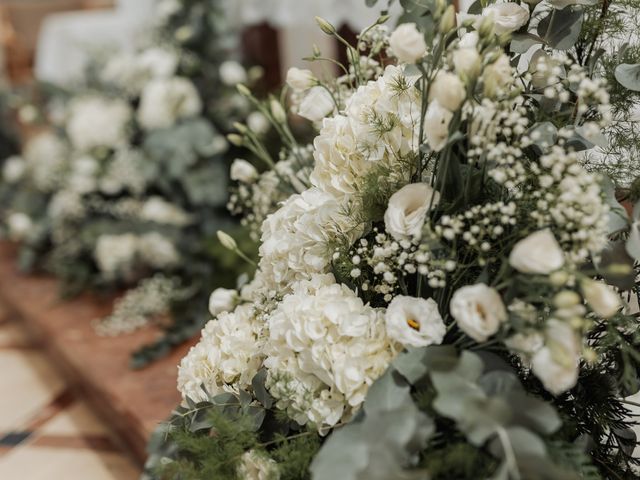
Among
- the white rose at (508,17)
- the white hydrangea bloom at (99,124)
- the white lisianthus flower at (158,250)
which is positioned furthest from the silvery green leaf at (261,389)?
the white hydrangea bloom at (99,124)

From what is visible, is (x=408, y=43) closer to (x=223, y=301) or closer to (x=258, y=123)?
(x=223, y=301)

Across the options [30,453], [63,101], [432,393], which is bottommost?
[30,453]

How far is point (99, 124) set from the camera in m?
2.23

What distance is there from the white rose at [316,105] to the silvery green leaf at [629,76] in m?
0.37

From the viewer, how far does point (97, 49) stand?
2.50 metres

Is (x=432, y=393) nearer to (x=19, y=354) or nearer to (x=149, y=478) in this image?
(x=149, y=478)

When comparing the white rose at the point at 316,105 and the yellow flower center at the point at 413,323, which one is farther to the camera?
the white rose at the point at 316,105

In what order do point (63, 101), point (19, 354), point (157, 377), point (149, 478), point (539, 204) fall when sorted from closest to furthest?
1. point (539, 204)
2. point (149, 478)
3. point (157, 377)
4. point (19, 354)
5. point (63, 101)

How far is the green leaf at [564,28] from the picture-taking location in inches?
33.7

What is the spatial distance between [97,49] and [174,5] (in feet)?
1.21

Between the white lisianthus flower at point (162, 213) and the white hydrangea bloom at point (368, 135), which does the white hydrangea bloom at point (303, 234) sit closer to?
the white hydrangea bloom at point (368, 135)

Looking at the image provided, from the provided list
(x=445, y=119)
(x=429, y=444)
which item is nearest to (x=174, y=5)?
(x=445, y=119)

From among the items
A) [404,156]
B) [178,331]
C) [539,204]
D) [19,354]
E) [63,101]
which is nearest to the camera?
[539,204]

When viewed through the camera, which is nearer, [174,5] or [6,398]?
[6,398]
